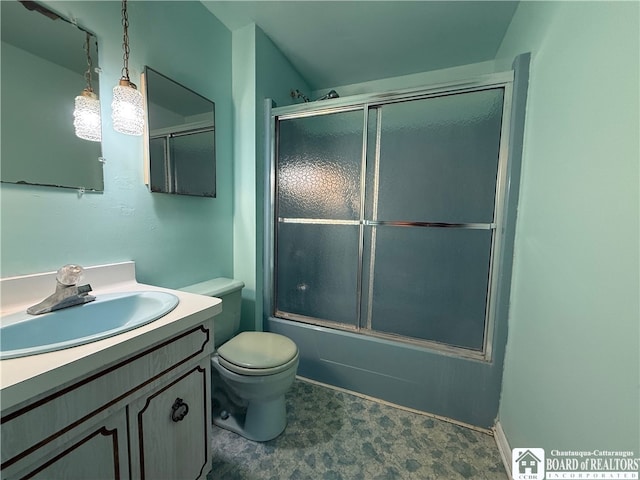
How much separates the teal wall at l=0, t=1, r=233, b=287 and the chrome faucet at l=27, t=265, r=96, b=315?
10 centimetres

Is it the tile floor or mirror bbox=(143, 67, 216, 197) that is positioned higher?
mirror bbox=(143, 67, 216, 197)

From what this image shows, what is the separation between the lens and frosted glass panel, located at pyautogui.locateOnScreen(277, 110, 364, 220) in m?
1.62

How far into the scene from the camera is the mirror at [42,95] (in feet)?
2.70

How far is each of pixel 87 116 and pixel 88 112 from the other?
2 cm

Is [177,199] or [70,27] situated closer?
[70,27]

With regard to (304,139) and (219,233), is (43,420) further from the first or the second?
(304,139)

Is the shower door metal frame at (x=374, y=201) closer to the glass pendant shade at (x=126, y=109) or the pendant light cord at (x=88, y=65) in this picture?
the glass pendant shade at (x=126, y=109)

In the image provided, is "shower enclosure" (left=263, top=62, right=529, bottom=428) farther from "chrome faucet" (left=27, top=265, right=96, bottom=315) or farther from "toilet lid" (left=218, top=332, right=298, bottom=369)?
"chrome faucet" (left=27, top=265, right=96, bottom=315)

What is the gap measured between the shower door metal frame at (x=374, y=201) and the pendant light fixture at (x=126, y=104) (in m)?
0.81

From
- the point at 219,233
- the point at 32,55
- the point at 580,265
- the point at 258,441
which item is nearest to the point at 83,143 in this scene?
the point at 32,55

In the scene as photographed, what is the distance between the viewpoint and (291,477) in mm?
1099

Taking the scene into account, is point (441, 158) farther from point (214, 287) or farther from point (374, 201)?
point (214, 287)

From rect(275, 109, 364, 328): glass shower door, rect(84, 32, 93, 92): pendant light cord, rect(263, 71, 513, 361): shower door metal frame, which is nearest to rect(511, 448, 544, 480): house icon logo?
rect(263, 71, 513, 361): shower door metal frame

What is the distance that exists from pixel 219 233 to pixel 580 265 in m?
1.72
